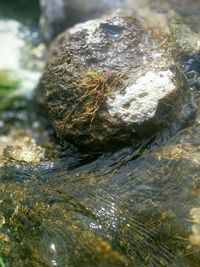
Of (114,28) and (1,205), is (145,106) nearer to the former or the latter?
(114,28)

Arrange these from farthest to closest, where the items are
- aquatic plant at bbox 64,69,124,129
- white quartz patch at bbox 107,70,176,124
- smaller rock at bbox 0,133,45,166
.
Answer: smaller rock at bbox 0,133,45,166 → aquatic plant at bbox 64,69,124,129 → white quartz patch at bbox 107,70,176,124

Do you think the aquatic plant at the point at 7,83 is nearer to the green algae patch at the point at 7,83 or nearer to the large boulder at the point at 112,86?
the green algae patch at the point at 7,83

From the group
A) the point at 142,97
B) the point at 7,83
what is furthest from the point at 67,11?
the point at 142,97

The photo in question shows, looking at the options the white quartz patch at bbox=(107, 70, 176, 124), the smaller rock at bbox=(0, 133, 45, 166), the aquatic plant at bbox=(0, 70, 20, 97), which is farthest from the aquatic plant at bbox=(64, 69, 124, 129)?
the aquatic plant at bbox=(0, 70, 20, 97)

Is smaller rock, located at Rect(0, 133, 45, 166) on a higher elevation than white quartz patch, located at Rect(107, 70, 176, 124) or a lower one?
lower

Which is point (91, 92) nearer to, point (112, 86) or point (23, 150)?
point (112, 86)

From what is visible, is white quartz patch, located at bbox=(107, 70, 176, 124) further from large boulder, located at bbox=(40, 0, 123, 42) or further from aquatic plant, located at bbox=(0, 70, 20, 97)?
aquatic plant, located at bbox=(0, 70, 20, 97)
